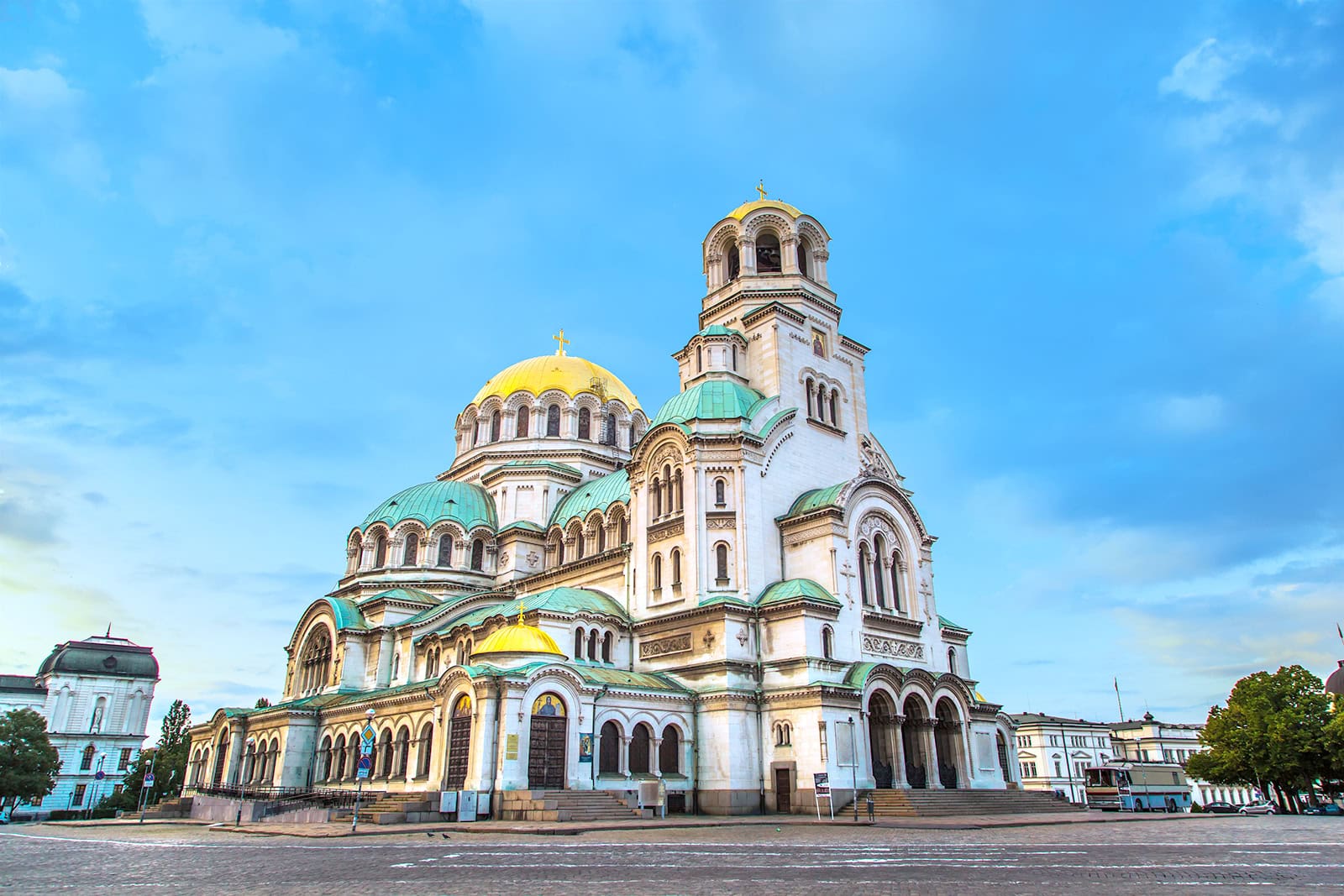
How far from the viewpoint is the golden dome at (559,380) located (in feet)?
184

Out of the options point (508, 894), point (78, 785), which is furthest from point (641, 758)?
point (78, 785)

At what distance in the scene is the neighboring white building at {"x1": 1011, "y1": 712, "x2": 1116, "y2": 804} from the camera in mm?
89625

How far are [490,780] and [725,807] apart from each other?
8939mm

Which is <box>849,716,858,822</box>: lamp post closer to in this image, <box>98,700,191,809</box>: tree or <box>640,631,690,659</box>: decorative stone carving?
<box>640,631,690,659</box>: decorative stone carving

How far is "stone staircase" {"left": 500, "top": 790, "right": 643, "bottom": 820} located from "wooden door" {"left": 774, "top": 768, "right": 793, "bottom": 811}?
254 inches

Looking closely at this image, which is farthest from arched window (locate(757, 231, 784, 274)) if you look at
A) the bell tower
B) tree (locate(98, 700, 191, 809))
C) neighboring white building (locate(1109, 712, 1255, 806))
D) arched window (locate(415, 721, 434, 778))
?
neighboring white building (locate(1109, 712, 1255, 806))

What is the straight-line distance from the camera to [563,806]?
93.7 feet

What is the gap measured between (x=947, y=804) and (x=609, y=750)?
12.2 m

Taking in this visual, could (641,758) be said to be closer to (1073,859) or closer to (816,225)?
(1073,859)

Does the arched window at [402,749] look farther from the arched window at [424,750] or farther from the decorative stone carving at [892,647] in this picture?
the decorative stone carving at [892,647]

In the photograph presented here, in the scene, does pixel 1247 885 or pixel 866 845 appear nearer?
pixel 1247 885

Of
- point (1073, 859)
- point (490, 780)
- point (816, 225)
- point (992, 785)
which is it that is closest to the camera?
point (1073, 859)

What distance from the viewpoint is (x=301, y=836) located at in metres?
23.7

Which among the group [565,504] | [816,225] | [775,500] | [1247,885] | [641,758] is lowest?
[1247,885]
